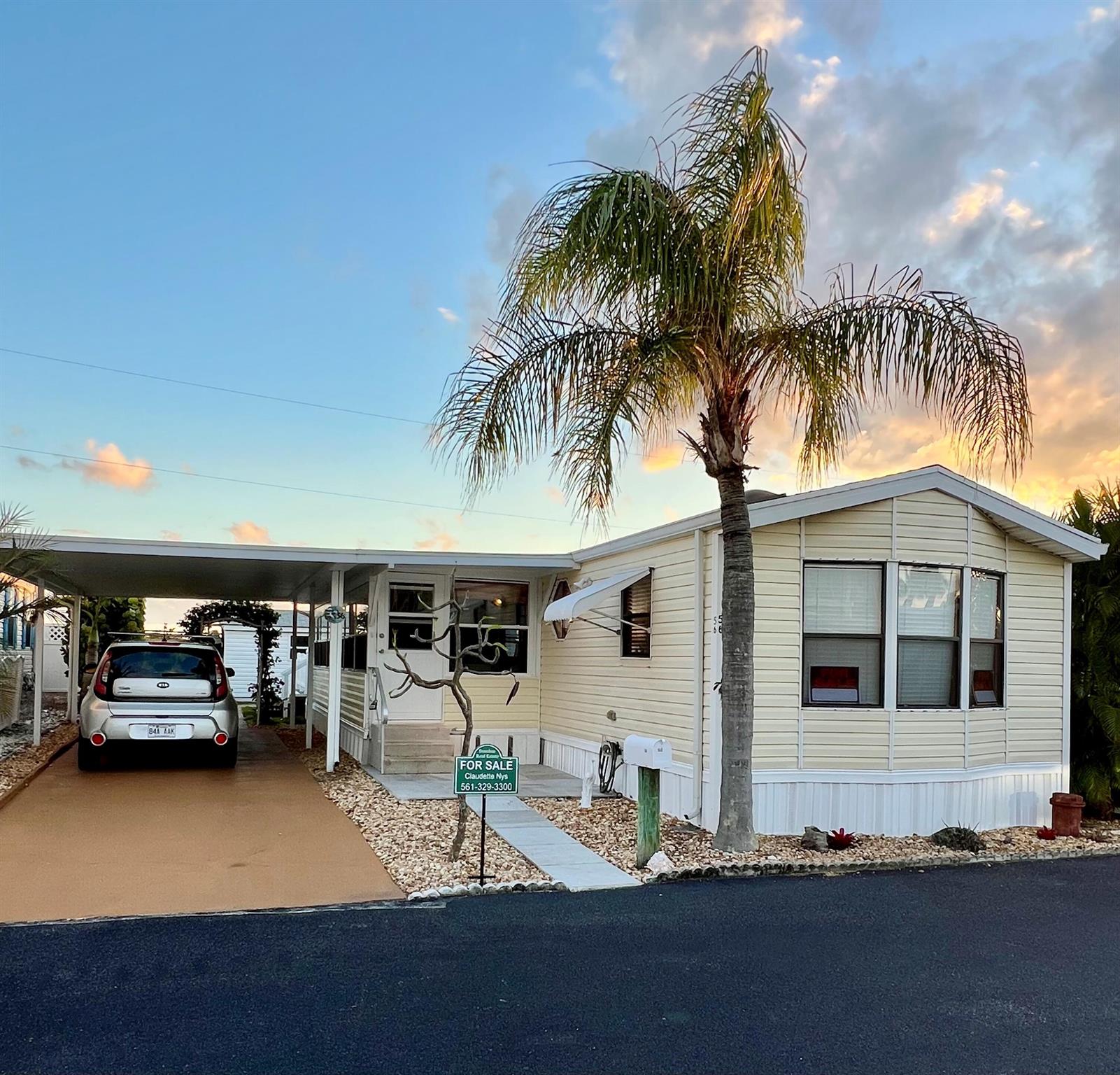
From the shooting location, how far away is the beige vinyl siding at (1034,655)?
9.62 metres

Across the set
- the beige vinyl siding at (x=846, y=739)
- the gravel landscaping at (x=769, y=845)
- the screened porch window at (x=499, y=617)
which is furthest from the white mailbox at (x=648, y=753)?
the screened porch window at (x=499, y=617)

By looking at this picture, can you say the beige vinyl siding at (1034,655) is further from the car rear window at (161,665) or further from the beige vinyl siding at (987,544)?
the car rear window at (161,665)

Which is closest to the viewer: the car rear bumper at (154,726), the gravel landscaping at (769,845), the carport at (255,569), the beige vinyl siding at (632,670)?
the gravel landscaping at (769,845)

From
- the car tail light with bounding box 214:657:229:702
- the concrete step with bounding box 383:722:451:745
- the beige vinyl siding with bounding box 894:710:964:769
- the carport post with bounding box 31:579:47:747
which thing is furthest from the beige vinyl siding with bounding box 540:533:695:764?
the carport post with bounding box 31:579:47:747

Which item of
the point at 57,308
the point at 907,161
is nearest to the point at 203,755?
the point at 57,308

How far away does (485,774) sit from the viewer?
675 cm

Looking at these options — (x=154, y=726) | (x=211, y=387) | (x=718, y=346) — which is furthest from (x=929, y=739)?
(x=211, y=387)

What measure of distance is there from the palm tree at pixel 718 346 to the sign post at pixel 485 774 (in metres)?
1.95

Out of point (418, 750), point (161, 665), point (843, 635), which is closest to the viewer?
point (843, 635)

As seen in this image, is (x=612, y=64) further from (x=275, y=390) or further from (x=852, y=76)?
(x=275, y=390)

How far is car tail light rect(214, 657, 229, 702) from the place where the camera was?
37.9 feet

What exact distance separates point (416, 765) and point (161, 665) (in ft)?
10.5

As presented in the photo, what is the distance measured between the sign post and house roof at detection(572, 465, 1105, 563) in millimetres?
3148

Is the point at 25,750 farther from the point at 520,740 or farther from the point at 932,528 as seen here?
the point at 932,528
